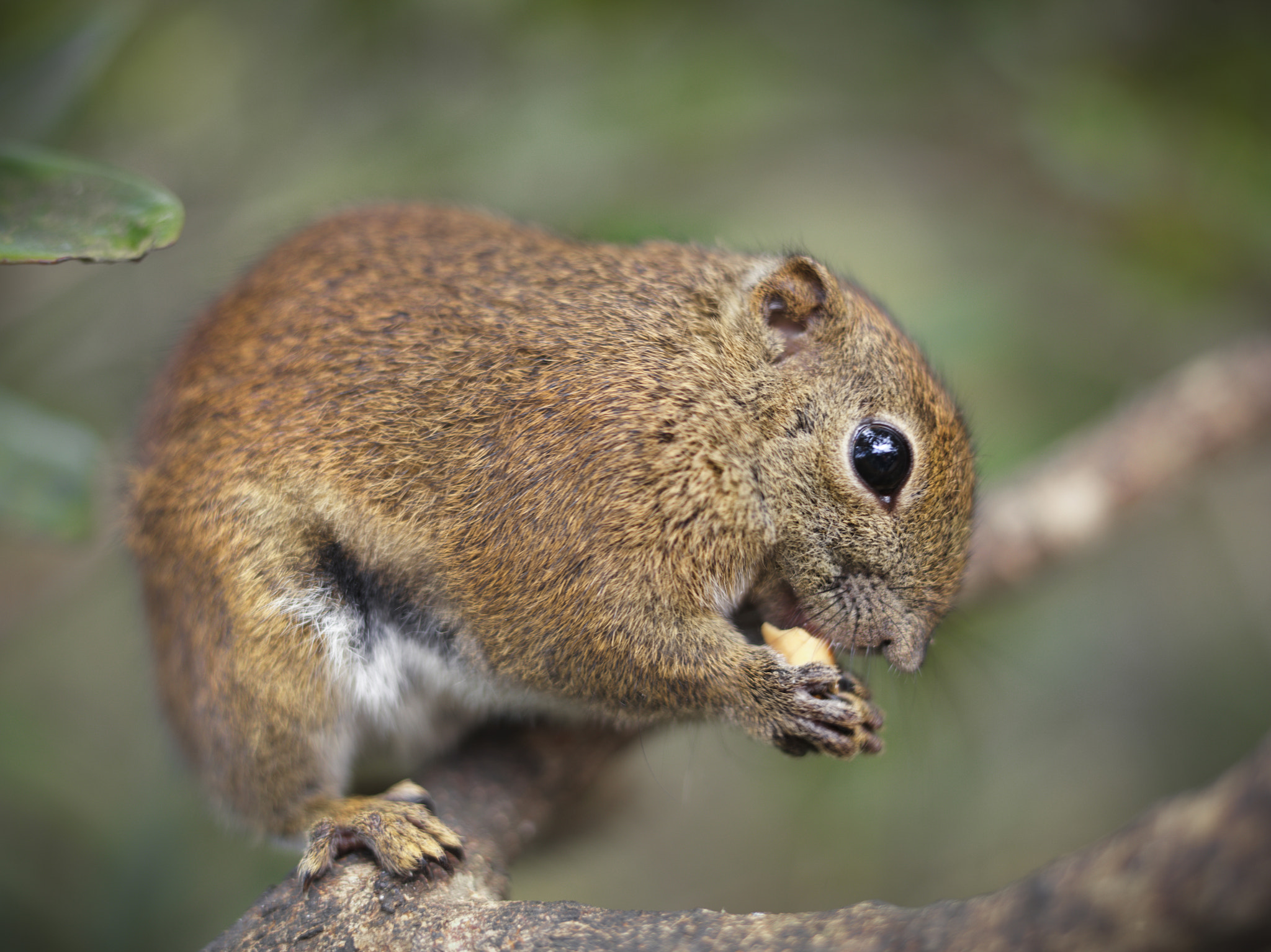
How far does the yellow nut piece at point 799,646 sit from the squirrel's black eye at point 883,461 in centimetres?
38

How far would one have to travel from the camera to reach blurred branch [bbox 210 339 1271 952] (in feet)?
3.56

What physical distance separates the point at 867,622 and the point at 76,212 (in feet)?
6.87

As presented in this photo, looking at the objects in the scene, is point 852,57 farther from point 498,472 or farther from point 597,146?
point 498,472

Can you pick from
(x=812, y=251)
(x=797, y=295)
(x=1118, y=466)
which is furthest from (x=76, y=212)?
(x=1118, y=466)

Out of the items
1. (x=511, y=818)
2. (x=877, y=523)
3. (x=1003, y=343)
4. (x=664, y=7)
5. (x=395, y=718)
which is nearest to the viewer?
(x=877, y=523)

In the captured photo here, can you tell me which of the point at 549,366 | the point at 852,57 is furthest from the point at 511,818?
the point at 852,57

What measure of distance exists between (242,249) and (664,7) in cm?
212

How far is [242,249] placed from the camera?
412 cm

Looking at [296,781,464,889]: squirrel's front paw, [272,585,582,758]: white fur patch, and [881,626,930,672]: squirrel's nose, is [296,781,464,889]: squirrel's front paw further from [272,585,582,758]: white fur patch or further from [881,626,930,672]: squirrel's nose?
[881,626,930,672]: squirrel's nose

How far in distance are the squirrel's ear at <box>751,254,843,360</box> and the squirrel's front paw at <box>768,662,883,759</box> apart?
82 centimetres

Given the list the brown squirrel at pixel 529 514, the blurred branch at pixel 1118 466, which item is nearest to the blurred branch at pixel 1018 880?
the blurred branch at pixel 1118 466

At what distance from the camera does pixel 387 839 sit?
6.70 feet

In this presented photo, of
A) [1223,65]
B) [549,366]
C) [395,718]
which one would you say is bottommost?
[395,718]

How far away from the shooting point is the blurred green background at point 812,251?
12.6ft
